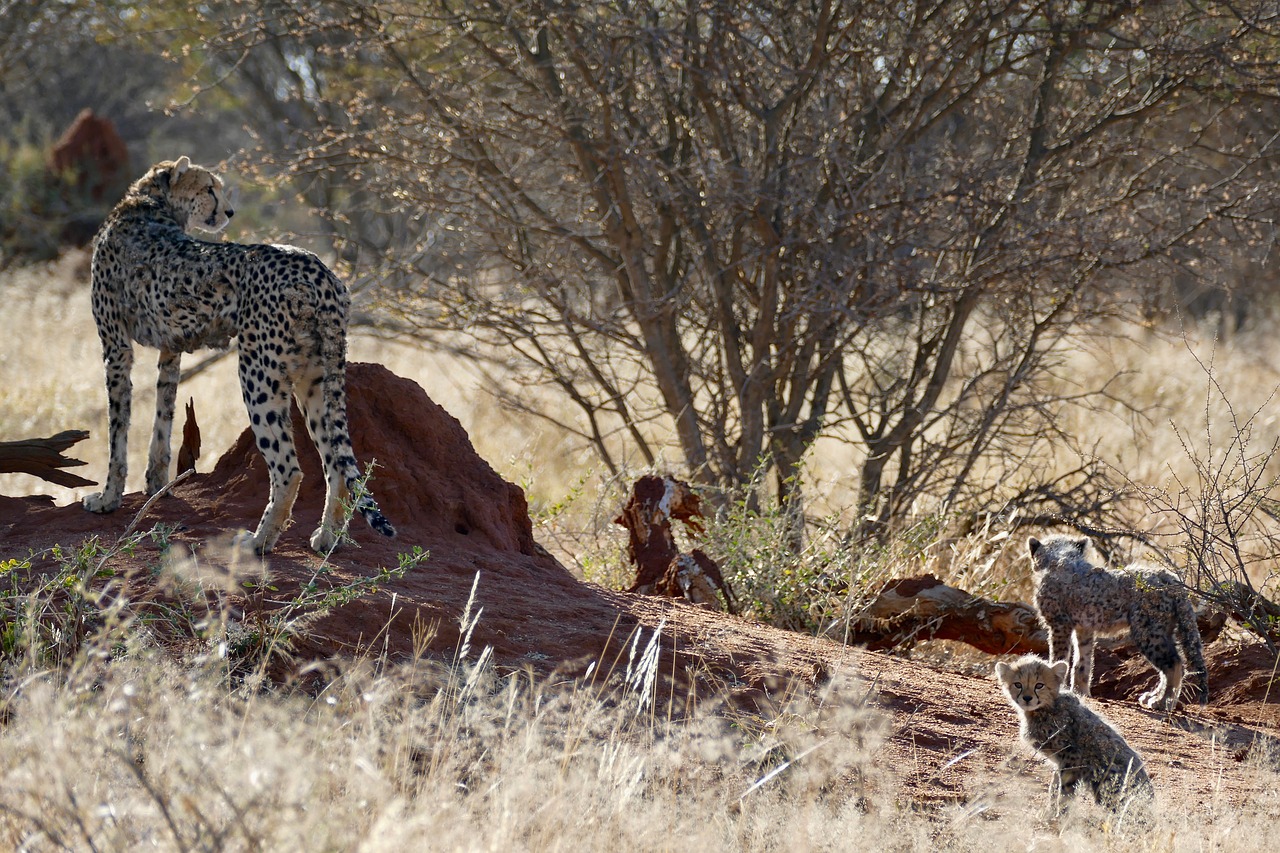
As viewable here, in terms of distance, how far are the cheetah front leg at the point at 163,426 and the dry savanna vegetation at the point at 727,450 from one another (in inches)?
20.6

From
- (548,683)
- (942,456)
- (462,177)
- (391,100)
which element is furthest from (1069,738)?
(391,100)

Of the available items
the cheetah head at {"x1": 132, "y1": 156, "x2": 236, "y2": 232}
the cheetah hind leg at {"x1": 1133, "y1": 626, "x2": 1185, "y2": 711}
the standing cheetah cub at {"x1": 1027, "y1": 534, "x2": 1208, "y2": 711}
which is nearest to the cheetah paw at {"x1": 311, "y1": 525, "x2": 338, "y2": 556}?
the cheetah head at {"x1": 132, "y1": 156, "x2": 236, "y2": 232}

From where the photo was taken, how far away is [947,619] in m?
5.82

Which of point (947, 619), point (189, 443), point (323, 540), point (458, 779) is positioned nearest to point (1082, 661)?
point (947, 619)

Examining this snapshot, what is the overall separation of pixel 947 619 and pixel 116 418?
3847 mm

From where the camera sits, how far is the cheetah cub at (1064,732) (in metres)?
4.01

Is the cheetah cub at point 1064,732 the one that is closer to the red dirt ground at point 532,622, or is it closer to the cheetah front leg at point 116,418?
the red dirt ground at point 532,622

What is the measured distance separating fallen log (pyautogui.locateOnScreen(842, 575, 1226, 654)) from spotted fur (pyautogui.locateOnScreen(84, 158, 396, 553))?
7.71 feet

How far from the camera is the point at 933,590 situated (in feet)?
19.3

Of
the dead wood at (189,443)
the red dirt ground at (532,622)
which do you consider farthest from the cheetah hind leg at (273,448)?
the dead wood at (189,443)

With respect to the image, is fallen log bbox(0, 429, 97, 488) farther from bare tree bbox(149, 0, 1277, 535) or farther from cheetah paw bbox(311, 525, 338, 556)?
bare tree bbox(149, 0, 1277, 535)

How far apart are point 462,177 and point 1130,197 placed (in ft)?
14.7

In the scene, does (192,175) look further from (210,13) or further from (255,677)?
(210,13)

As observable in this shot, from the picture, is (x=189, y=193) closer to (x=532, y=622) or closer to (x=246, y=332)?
(x=246, y=332)
